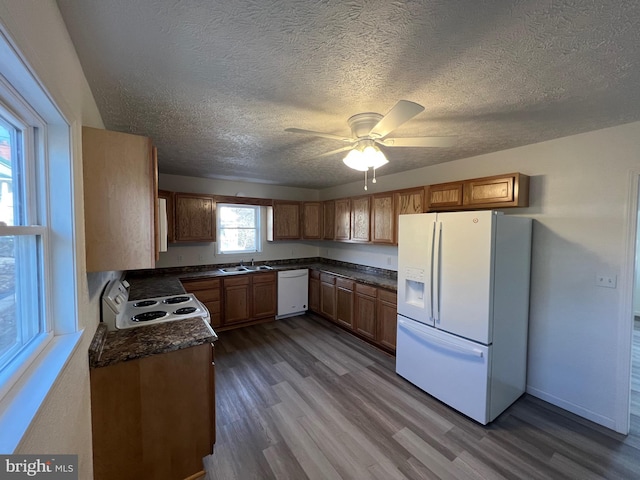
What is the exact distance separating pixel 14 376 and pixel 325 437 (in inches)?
75.6

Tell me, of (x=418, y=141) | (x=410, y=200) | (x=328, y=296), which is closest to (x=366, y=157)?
(x=418, y=141)

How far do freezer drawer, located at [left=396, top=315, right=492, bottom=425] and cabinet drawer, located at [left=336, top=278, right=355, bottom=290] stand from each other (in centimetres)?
114

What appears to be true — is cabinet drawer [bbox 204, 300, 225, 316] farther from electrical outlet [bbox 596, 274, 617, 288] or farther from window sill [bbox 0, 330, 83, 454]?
electrical outlet [bbox 596, 274, 617, 288]

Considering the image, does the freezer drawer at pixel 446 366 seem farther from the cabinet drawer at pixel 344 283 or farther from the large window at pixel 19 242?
the large window at pixel 19 242

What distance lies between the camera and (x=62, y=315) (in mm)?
1133

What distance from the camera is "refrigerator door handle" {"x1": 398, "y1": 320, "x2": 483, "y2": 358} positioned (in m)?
2.16

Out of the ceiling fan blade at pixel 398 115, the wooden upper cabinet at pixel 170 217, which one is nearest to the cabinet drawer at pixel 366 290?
the ceiling fan blade at pixel 398 115

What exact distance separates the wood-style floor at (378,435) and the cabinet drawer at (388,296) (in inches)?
31.5

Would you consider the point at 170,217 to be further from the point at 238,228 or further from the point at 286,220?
the point at 286,220

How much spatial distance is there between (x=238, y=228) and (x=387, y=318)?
9.87 feet

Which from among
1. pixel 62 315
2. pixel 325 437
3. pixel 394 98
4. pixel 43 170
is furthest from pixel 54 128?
pixel 325 437

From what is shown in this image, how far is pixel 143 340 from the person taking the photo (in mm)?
1627

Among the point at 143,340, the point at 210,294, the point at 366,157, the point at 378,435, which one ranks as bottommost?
the point at 378,435

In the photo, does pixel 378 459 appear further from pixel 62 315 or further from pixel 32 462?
pixel 62 315
